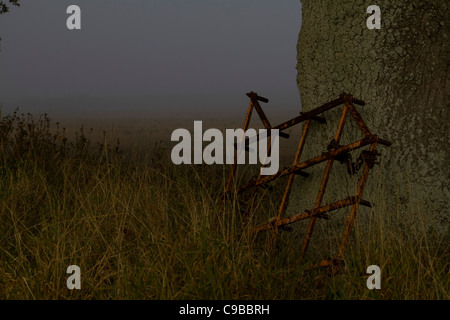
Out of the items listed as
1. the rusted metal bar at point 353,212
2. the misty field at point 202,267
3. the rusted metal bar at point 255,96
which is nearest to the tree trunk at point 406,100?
the misty field at point 202,267

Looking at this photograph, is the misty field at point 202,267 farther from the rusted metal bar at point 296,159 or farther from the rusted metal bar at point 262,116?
the rusted metal bar at point 262,116

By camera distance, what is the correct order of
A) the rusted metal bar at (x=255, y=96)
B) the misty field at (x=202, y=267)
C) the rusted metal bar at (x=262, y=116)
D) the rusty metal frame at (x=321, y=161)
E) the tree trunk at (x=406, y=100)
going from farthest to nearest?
the rusted metal bar at (x=255, y=96), the rusted metal bar at (x=262, y=116), the tree trunk at (x=406, y=100), the rusty metal frame at (x=321, y=161), the misty field at (x=202, y=267)

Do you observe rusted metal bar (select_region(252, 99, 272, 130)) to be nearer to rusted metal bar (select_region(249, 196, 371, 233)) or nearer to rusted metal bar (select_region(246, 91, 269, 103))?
rusted metal bar (select_region(246, 91, 269, 103))

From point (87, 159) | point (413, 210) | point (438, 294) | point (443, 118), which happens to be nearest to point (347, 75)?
point (443, 118)

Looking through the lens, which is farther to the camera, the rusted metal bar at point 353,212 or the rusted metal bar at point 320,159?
the rusted metal bar at point 320,159

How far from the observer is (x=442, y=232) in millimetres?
4539

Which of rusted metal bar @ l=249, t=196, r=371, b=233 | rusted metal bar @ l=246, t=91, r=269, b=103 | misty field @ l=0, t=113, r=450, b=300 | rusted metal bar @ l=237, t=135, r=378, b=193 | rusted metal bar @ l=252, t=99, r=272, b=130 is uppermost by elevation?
rusted metal bar @ l=246, t=91, r=269, b=103

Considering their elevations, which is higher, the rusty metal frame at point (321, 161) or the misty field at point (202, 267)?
the rusty metal frame at point (321, 161)

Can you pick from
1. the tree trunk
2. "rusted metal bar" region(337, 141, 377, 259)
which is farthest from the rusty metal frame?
the tree trunk

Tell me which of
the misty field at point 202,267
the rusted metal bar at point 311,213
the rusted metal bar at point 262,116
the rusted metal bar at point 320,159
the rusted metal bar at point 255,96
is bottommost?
the misty field at point 202,267

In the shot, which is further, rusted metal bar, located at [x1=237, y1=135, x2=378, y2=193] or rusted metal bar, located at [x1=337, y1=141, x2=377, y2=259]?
rusted metal bar, located at [x1=237, y1=135, x2=378, y2=193]

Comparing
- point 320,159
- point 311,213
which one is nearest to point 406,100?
point 320,159

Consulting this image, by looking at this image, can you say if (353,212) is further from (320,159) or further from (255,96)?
(255,96)
